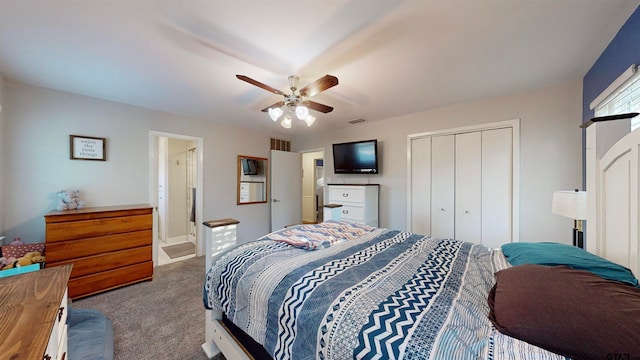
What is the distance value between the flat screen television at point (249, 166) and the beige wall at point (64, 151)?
30.0 inches

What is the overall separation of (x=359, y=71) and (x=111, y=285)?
356 cm

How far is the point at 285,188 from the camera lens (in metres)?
4.72

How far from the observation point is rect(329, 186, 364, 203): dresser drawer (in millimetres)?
3465

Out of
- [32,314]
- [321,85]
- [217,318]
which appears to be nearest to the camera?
[32,314]

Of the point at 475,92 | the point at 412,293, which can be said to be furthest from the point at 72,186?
the point at 475,92

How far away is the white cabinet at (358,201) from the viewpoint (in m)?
3.41

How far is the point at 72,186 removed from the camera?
2.62 m

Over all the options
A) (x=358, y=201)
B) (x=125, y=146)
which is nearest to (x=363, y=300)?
(x=358, y=201)

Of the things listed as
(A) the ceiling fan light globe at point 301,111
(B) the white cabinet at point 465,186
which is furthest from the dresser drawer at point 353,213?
(A) the ceiling fan light globe at point 301,111

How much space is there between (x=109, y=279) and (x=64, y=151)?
5.21 feet

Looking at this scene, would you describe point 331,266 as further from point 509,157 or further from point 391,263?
point 509,157

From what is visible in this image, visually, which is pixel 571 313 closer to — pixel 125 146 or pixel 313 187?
pixel 125 146

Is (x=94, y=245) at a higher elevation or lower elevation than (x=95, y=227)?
lower

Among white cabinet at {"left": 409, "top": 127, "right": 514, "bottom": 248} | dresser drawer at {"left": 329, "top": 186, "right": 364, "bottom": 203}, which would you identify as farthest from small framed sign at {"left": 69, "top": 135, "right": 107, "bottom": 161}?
white cabinet at {"left": 409, "top": 127, "right": 514, "bottom": 248}
